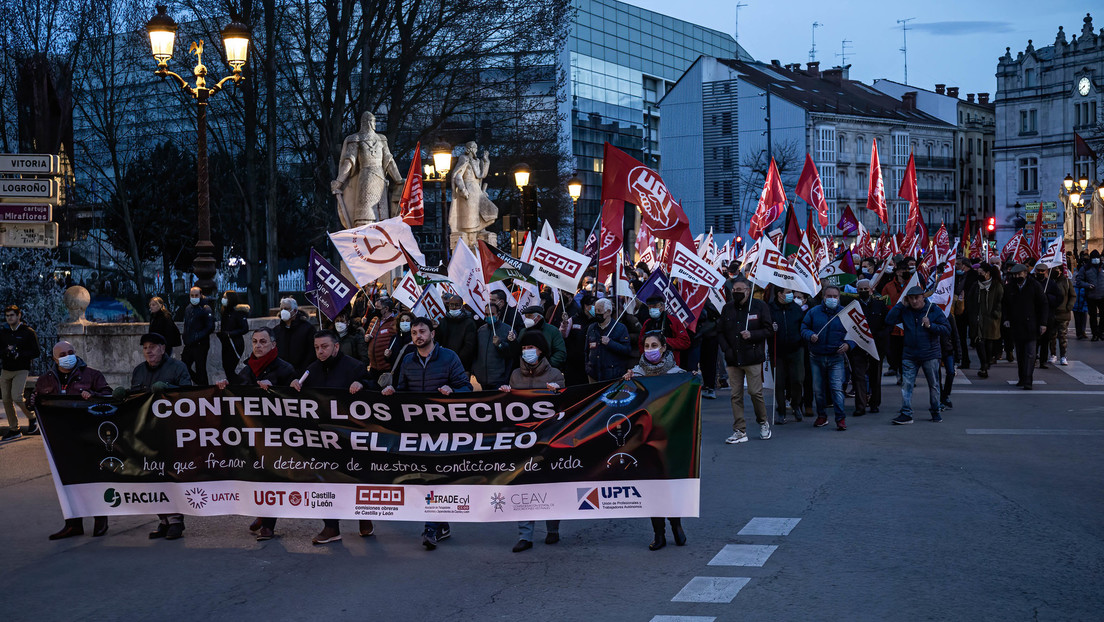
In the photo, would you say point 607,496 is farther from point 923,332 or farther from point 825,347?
point 923,332

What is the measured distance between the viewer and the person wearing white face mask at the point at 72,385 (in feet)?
31.2

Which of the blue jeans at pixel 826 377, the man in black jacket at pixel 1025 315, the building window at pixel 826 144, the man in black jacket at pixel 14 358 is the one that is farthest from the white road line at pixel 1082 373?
the building window at pixel 826 144

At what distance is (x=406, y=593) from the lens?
7555 mm

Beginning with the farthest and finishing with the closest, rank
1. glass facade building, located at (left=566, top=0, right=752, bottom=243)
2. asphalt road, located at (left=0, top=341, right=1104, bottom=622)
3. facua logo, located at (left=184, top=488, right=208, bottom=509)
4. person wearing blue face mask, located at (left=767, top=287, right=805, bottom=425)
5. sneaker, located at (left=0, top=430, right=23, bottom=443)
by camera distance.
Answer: glass facade building, located at (left=566, top=0, right=752, bottom=243) → person wearing blue face mask, located at (left=767, top=287, right=805, bottom=425) → sneaker, located at (left=0, top=430, right=23, bottom=443) → facua logo, located at (left=184, top=488, right=208, bottom=509) → asphalt road, located at (left=0, top=341, right=1104, bottom=622)

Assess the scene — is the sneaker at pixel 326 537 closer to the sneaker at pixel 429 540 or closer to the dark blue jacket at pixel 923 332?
the sneaker at pixel 429 540

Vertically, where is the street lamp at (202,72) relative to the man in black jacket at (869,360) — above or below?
above

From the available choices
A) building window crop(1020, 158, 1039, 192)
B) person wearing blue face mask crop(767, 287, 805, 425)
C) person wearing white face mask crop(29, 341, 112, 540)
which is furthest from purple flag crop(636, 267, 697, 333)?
building window crop(1020, 158, 1039, 192)

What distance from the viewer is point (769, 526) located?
919 cm

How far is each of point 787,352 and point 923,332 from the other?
5.35 ft

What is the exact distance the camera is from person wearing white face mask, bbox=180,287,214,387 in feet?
55.6

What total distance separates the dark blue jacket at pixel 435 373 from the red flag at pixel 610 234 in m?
5.98

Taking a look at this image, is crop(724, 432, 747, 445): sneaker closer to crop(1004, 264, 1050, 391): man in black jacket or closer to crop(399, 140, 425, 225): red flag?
crop(1004, 264, 1050, 391): man in black jacket

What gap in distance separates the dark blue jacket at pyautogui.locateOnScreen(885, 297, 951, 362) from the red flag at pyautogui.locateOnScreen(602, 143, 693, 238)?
2.97m

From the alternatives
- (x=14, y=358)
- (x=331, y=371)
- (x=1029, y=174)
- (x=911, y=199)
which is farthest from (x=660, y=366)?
(x=1029, y=174)
